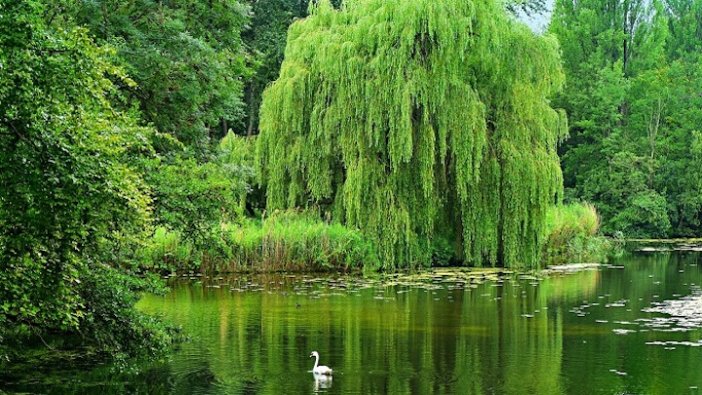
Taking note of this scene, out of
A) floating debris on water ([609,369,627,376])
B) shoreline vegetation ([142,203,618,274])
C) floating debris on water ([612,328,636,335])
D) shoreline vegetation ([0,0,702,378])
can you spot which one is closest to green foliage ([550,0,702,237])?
shoreline vegetation ([0,0,702,378])

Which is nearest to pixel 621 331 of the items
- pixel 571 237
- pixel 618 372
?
pixel 618 372

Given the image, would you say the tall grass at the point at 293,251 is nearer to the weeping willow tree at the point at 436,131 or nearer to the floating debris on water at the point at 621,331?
the weeping willow tree at the point at 436,131

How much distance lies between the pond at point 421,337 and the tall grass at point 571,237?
496 cm

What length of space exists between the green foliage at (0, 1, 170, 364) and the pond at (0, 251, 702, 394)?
293 cm

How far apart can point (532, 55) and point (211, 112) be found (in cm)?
1210

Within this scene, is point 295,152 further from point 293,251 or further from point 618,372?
point 618,372

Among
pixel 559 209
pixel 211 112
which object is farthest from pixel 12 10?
pixel 559 209

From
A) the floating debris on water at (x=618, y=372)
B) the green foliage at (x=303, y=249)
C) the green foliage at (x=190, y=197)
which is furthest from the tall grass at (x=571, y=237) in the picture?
the green foliage at (x=190, y=197)

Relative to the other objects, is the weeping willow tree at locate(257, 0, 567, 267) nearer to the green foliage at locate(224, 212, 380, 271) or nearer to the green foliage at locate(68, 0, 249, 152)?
the green foliage at locate(224, 212, 380, 271)

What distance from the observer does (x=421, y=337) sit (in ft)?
51.3

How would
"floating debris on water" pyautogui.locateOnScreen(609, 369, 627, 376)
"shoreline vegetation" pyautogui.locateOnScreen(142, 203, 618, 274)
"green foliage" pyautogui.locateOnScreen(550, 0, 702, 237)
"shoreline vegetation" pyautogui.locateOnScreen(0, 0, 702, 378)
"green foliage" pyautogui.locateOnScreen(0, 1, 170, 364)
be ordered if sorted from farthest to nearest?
1. "green foliage" pyautogui.locateOnScreen(550, 0, 702, 237)
2. "shoreline vegetation" pyautogui.locateOnScreen(142, 203, 618, 274)
3. "floating debris on water" pyautogui.locateOnScreen(609, 369, 627, 376)
4. "shoreline vegetation" pyautogui.locateOnScreen(0, 0, 702, 378)
5. "green foliage" pyautogui.locateOnScreen(0, 1, 170, 364)

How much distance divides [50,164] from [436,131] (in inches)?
694

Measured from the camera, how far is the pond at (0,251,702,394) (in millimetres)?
12164

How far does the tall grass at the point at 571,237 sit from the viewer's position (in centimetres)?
2947
